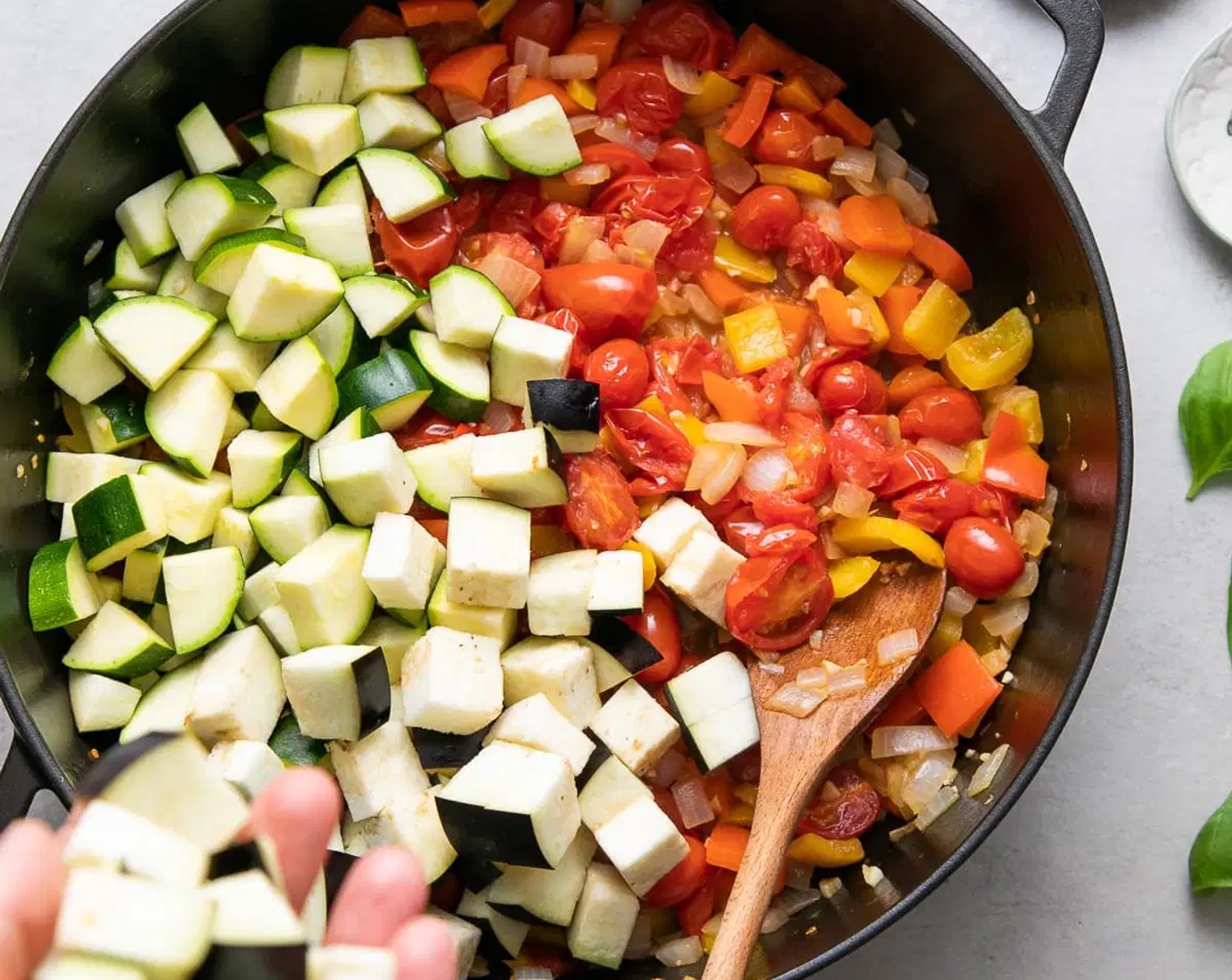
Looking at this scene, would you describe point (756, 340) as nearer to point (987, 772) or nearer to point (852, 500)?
point (852, 500)

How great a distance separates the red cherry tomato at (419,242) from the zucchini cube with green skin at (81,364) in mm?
686

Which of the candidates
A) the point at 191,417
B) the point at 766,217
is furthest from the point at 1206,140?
the point at 191,417

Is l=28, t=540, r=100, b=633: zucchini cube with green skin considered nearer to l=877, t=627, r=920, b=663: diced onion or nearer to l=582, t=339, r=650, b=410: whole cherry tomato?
l=582, t=339, r=650, b=410: whole cherry tomato

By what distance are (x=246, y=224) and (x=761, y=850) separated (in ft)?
5.92

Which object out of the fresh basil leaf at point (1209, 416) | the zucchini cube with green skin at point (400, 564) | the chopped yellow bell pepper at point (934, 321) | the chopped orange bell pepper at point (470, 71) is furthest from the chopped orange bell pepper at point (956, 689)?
the chopped orange bell pepper at point (470, 71)

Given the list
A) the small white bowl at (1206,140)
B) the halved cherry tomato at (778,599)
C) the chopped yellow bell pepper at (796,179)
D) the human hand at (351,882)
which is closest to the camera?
the human hand at (351,882)

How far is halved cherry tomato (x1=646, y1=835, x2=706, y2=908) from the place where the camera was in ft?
8.60

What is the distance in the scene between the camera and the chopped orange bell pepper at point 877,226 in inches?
111

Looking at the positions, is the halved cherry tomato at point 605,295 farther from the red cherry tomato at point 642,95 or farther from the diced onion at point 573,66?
the diced onion at point 573,66

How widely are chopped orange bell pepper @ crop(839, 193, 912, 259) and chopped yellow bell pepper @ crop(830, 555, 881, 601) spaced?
2.51ft

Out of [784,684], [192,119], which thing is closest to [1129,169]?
[784,684]

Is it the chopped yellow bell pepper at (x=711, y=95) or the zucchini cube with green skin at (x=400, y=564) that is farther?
the chopped yellow bell pepper at (x=711, y=95)

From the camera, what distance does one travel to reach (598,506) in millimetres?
2652

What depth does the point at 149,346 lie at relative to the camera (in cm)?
259
